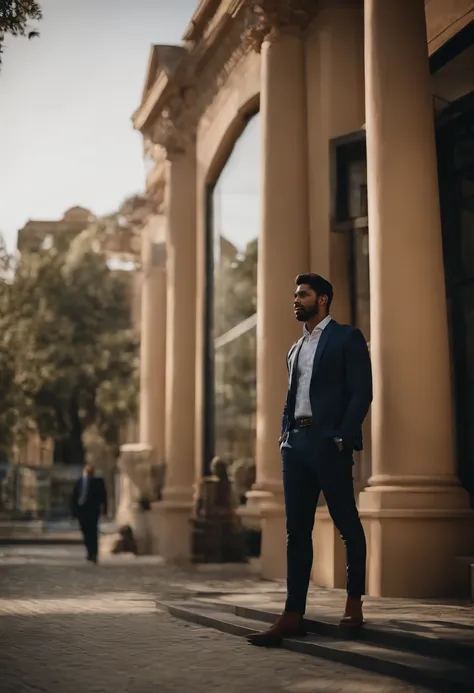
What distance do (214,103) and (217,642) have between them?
13879mm

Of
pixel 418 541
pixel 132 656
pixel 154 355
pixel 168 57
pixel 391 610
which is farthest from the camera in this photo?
pixel 154 355

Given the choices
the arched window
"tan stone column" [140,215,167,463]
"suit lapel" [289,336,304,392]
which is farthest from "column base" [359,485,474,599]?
"tan stone column" [140,215,167,463]

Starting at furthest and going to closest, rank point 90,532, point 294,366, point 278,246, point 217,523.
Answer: point 90,532
point 217,523
point 278,246
point 294,366

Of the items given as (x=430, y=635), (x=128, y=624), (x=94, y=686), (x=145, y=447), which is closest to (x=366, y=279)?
(x=128, y=624)

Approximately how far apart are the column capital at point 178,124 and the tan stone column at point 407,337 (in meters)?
10.2

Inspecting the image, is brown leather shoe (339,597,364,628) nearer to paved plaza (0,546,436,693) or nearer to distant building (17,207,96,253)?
paved plaza (0,546,436,693)

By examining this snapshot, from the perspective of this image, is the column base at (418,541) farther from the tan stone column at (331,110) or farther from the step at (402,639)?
the tan stone column at (331,110)

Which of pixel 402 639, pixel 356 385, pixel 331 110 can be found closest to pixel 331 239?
pixel 331 110

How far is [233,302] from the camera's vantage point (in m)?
19.4

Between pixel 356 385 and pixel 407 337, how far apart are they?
12.2ft

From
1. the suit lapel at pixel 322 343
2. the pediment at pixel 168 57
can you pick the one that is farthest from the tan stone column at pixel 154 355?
the suit lapel at pixel 322 343

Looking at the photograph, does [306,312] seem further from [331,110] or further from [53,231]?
[53,231]

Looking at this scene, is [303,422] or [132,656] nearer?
[132,656]

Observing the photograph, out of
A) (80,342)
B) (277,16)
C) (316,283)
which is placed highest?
(277,16)
